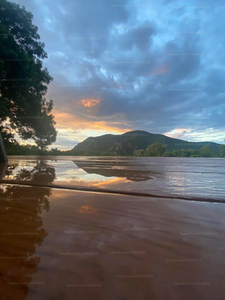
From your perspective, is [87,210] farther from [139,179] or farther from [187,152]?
[187,152]

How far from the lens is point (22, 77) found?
12.3 metres

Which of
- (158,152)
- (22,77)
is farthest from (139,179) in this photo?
(158,152)

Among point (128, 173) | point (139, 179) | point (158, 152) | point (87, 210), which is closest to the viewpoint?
point (87, 210)

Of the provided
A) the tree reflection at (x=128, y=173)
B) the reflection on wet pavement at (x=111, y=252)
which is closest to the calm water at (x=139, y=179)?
the tree reflection at (x=128, y=173)

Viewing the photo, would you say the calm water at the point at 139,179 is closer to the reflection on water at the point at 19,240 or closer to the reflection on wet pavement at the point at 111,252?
the reflection on wet pavement at the point at 111,252

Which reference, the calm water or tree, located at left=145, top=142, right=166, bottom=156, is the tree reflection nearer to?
the calm water

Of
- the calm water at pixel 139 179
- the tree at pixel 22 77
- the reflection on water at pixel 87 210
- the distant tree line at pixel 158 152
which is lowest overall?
the reflection on water at pixel 87 210

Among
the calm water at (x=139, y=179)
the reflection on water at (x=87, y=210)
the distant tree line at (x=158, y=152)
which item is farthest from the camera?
the distant tree line at (x=158, y=152)

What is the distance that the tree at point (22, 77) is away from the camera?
11.3 metres

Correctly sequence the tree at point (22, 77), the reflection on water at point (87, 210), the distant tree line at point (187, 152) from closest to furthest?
the reflection on water at point (87, 210), the tree at point (22, 77), the distant tree line at point (187, 152)

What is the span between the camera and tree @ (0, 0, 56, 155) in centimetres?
1127

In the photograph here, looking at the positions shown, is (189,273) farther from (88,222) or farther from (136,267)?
(88,222)

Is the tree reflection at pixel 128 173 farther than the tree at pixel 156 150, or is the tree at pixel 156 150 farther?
the tree at pixel 156 150

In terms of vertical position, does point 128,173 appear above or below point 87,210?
above
